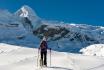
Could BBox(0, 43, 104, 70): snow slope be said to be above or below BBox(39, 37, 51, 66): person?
below

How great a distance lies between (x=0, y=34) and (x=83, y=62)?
17799 centimetres

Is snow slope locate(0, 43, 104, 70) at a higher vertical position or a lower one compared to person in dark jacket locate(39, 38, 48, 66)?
lower

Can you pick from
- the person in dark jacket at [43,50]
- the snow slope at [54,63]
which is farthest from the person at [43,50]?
the snow slope at [54,63]

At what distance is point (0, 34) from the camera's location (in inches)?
7844

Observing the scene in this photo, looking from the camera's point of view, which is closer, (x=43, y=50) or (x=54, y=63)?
(x=43, y=50)

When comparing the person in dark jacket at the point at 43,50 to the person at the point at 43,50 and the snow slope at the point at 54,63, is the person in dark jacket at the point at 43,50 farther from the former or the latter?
the snow slope at the point at 54,63

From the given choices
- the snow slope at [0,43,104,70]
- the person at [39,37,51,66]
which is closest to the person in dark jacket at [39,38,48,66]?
the person at [39,37,51,66]

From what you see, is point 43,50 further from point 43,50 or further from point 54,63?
point 54,63

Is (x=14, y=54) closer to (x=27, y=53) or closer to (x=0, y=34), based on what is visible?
(x=27, y=53)

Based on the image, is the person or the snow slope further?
the snow slope

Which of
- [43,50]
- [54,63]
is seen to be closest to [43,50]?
[43,50]

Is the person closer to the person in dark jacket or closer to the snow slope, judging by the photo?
the person in dark jacket

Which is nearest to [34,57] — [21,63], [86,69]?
[21,63]

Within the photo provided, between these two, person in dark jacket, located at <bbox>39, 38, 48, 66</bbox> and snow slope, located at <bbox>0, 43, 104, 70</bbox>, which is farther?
snow slope, located at <bbox>0, 43, 104, 70</bbox>
